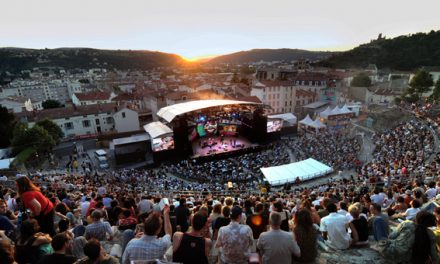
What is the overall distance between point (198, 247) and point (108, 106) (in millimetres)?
36842

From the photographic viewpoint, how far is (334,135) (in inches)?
1024

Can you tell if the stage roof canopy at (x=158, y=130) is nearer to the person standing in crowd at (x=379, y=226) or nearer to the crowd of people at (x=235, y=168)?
the crowd of people at (x=235, y=168)

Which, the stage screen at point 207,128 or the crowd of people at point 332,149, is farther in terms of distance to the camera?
the stage screen at point 207,128

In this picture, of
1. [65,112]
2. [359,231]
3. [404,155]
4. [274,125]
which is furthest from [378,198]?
[65,112]

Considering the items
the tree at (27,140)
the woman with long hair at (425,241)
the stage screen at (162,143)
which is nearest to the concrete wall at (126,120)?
the tree at (27,140)

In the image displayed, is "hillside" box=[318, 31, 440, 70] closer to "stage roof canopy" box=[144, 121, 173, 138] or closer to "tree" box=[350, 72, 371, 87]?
"tree" box=[350, 72, 371, 87]

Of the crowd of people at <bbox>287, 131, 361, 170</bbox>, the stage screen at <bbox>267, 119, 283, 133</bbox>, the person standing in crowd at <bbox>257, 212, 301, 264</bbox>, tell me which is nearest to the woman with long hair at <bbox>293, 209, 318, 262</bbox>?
the person standing in crowd at <bbox>257, 212, 301, 264</bbox>

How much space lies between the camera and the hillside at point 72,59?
11144 centimetres

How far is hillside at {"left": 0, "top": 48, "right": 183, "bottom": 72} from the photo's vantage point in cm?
11144

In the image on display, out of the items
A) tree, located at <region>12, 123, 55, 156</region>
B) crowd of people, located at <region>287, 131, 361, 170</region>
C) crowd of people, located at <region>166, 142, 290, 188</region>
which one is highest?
tree, located at <region>12, 123, 55, 156</region>

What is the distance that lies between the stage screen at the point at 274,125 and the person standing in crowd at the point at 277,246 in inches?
977

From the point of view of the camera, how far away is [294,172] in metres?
17.3

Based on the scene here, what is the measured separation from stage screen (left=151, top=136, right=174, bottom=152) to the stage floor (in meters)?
2.59

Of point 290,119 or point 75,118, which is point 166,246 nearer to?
point 290,119
